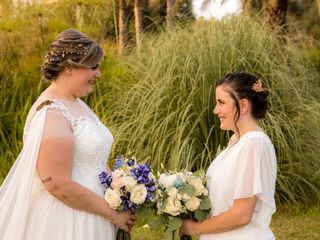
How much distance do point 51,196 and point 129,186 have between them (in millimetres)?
428

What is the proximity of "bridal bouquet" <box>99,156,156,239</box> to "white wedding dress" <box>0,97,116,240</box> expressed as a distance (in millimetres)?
109

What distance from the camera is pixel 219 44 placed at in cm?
832

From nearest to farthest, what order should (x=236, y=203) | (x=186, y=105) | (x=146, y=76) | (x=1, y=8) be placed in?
(x=236, y=203), (x=186, y=105), (x=146, y=76), (x=1, y=8)

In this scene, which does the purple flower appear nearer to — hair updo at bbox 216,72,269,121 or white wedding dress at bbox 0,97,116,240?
white wedding dress at bbox 0,97,116,240

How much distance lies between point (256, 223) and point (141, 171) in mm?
687

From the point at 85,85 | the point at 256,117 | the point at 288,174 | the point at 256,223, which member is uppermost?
the point at 85,85

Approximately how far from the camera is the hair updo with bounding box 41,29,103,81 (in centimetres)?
321

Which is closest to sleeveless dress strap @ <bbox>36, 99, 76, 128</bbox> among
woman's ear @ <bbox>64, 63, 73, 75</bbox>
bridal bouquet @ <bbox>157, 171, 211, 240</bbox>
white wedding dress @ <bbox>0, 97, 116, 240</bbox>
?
white wedding dress @ <bbox>0, 97, 116, 240</bbox>

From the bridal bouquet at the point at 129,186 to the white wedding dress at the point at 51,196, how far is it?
0.11m

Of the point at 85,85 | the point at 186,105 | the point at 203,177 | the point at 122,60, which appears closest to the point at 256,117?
the point at 203,177

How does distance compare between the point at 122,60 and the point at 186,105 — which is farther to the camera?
the point at 122,60

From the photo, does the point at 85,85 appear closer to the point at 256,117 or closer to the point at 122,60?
the point at 256,117

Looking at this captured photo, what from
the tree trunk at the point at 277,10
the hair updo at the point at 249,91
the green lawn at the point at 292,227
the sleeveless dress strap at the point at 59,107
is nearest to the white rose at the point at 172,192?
the hair updo at the point at 249,91

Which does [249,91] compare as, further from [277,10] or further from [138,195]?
[277,10]
